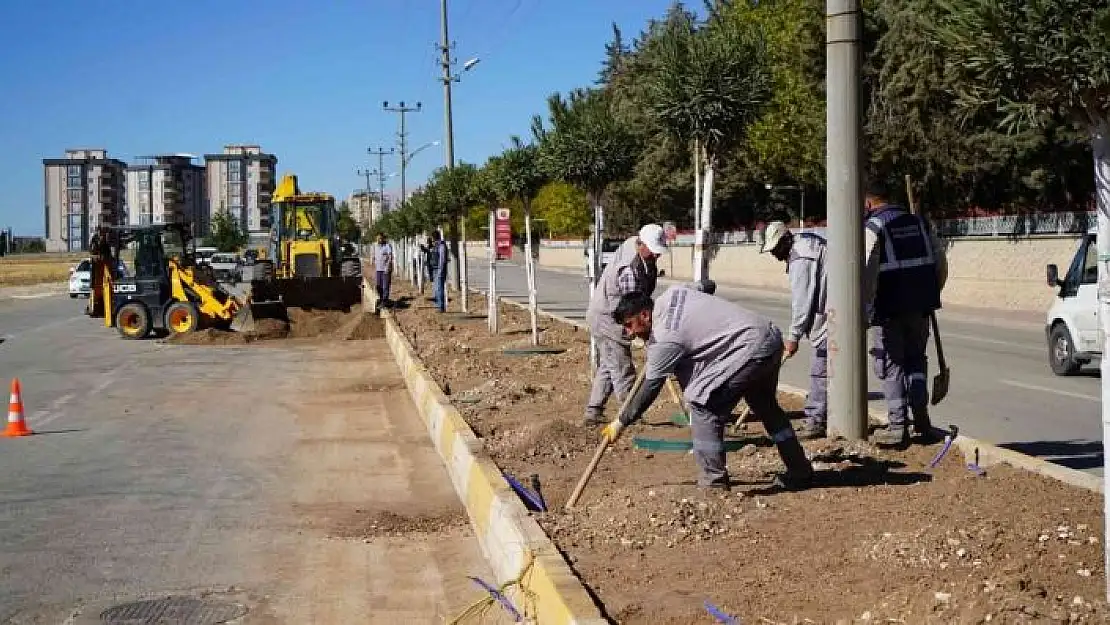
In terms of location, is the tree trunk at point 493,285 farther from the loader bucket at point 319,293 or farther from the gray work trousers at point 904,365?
the gray work trousers at point 904,365

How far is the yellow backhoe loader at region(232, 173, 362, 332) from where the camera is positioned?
27250mm

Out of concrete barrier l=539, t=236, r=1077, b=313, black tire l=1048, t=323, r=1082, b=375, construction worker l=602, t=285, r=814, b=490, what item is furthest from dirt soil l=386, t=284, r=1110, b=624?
concrete barrier l=539, t=236, r=1077, b=313

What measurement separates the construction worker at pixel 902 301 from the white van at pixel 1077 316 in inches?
227

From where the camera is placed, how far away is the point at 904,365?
26.3 feet

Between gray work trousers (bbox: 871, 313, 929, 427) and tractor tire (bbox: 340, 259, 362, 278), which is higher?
tractor tire (bbox: 340, 259, 362, 278)

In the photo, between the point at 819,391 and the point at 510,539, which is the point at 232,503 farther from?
the point at 819,391

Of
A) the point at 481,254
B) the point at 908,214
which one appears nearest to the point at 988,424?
the point at 908,214

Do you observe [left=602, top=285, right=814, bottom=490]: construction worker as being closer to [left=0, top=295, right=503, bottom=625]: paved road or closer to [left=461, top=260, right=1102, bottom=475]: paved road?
[left=0, top=295, right=503, bottom=625]: paved road

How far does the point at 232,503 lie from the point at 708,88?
5.45 meters

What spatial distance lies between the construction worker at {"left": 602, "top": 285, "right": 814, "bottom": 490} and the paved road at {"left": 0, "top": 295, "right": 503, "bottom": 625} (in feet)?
4.56

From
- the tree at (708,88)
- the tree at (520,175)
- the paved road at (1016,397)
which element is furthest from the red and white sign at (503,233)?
the tree at (708,88)

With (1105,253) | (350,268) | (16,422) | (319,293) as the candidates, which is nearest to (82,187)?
(350,268)

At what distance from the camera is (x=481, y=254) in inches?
4454

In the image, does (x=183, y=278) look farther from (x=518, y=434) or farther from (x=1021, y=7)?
(x=1021, y=7)
